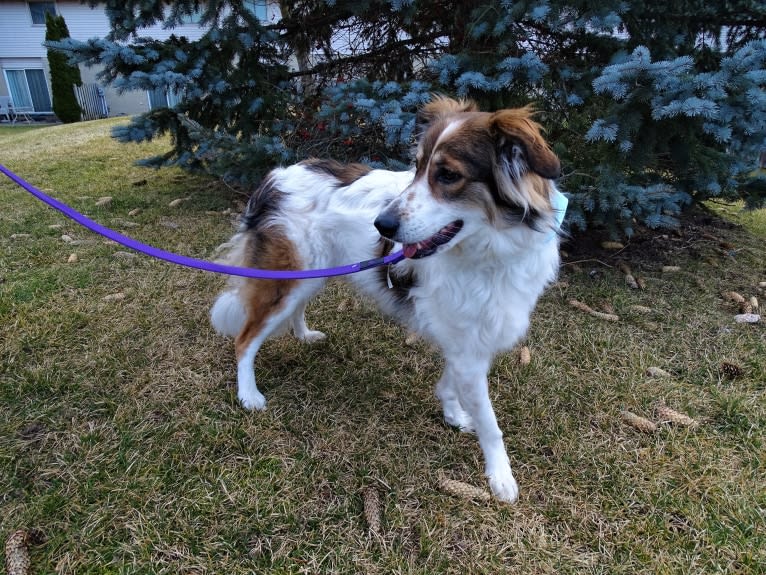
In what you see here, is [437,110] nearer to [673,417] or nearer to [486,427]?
[486,427]

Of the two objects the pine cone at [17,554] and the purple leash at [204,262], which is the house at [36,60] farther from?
the pine cone at [17,554]

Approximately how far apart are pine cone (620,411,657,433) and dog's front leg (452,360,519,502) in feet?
2.50

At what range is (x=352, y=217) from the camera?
8.14ft

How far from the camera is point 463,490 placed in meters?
2.21

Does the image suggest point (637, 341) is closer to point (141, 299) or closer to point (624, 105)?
point (624, 105)

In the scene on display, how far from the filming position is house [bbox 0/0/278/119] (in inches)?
872

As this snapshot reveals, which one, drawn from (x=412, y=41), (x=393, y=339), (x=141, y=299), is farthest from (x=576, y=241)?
(x=141, y=299)

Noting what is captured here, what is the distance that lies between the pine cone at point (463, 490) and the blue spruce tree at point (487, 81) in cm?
232

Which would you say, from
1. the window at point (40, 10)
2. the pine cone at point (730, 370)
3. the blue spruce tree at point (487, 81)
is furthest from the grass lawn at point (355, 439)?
the window at point (40, 10)

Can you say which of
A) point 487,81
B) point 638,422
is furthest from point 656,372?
point 487,81

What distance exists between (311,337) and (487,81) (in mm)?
2327

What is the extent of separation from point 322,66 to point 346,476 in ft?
15.8

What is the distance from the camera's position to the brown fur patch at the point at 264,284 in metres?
2.64

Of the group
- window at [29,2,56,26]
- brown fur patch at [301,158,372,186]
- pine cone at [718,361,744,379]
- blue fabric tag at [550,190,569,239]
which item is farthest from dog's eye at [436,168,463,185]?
window at [29,2,56,26]
